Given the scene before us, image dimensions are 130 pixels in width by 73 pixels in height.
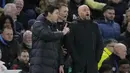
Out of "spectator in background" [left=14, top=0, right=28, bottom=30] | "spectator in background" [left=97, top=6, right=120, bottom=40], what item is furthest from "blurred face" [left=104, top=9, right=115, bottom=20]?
"spectator in background" [left=14, top=0, right=28, bottom=30]

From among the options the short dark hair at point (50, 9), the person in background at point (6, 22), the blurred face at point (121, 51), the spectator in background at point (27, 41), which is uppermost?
the short dark hair at point (50, 9)

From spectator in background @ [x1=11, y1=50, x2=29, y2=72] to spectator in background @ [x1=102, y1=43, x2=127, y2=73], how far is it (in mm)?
1657

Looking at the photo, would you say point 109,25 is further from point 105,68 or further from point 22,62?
point 22,62

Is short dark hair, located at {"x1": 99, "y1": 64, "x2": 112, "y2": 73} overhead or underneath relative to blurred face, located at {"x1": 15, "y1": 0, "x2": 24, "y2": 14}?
underneath

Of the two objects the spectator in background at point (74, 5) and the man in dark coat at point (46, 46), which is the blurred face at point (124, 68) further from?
the spectator in background at point (74, 5)

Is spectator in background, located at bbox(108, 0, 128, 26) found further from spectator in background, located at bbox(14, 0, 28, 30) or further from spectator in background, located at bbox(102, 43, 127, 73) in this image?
spectator in background, located at bbox(102, 43, 127, 73)

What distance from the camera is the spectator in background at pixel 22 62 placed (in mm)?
10331

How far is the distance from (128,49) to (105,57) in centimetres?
107

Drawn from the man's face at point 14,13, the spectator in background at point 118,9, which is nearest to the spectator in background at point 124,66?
the man's face at point 14,13

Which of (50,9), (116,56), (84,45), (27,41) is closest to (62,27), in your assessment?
(84,45)

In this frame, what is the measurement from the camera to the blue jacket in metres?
13.0

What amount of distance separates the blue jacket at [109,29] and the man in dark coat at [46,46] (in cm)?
392

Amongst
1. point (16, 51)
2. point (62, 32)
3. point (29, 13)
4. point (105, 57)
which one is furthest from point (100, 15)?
point (62, 32)

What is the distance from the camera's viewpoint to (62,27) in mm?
9836
